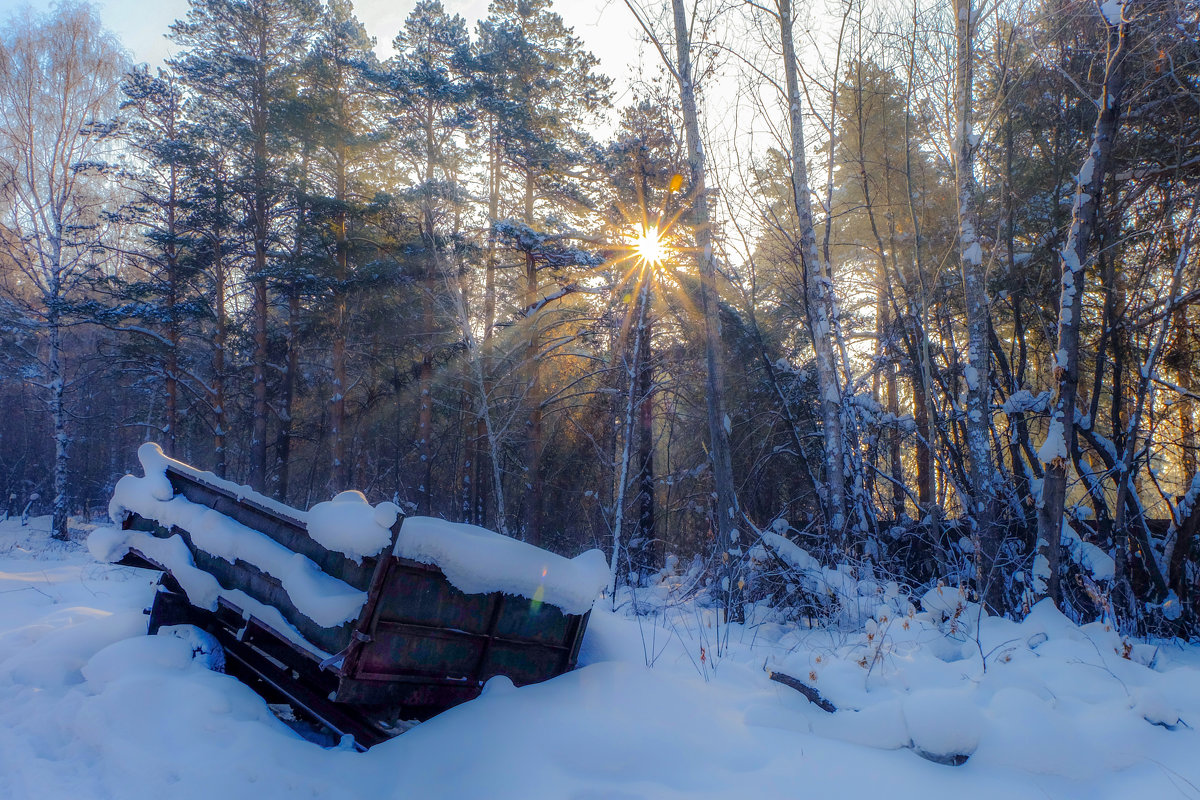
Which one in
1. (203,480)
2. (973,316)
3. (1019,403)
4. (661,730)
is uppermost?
(973,316)

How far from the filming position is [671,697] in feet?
12.0

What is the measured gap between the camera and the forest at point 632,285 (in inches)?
296

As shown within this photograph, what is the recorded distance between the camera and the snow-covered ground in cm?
283

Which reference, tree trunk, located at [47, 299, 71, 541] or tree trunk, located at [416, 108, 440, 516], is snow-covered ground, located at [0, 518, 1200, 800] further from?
tree trunk, located at [47, 299, 71, 541]

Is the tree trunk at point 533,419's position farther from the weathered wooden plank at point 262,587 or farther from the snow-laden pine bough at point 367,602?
the snow-laden pine bough at point 367,602

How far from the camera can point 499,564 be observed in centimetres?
373

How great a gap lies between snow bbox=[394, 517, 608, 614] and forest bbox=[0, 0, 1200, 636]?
381 cm

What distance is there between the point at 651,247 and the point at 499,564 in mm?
10858

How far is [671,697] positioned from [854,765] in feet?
3.55

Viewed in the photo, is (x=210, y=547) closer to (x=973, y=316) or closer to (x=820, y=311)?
(x=973, y=316)

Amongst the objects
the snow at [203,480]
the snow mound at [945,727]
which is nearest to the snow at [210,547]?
the snow at [203,480]

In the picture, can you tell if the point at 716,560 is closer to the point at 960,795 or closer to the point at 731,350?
the point at 731,350

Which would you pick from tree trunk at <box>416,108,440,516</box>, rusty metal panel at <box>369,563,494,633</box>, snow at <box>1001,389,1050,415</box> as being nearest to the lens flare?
tree trunk at <box>416,108,440,516</box>

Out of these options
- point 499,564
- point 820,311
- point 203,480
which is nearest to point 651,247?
point 820,311
